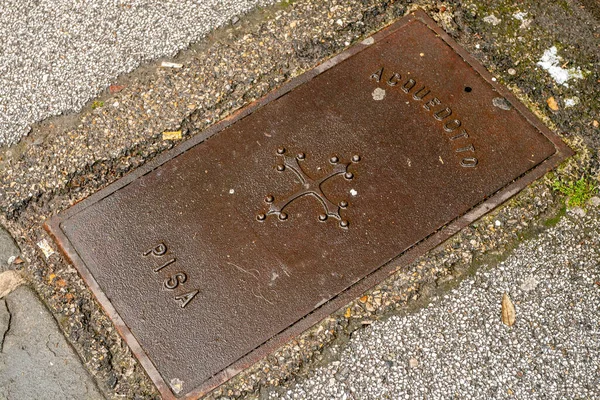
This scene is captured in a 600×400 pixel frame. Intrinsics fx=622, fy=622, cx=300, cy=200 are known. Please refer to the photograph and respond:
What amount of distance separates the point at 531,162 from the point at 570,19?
29.0 inches

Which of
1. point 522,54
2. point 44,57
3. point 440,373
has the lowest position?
point 440,373

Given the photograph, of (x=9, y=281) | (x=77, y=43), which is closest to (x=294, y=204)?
(x=9, y=281)

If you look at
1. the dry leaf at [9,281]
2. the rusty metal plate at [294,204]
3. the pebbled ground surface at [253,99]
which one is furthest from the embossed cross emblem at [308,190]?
the dry leaf at [9,281]

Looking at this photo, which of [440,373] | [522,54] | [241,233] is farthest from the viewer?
[522,54]

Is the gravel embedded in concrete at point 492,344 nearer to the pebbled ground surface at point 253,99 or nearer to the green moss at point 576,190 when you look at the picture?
the pebbled ground surface at point 253,99

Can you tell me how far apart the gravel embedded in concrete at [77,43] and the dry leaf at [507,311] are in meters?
1.58

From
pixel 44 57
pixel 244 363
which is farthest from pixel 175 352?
pixel 44 57

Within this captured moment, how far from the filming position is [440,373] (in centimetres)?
199

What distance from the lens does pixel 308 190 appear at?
2.21 metres

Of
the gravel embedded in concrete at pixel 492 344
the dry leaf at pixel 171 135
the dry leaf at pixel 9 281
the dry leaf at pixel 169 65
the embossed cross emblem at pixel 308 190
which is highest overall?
the dry leaf at pixel 169 65

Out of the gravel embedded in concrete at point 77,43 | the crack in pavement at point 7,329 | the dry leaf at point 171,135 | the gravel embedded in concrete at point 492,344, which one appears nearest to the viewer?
the gravel embedded in concrete at point 492,344

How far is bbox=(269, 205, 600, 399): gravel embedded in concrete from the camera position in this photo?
6.48 ft

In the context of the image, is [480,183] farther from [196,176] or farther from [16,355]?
[16,355]

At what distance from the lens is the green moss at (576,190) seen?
2.24 metres
